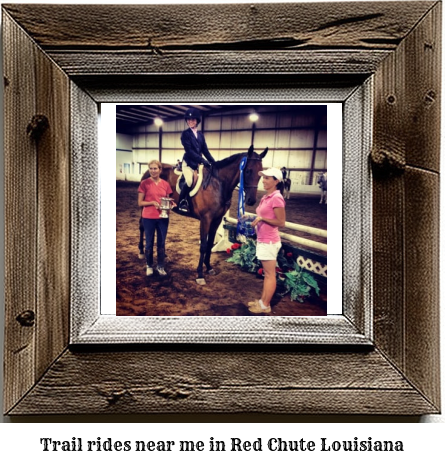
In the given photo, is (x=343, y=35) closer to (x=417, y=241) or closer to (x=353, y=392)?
(x=417, y=241)

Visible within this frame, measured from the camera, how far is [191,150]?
0.65 meters

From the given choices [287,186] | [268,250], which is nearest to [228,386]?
[268,250]

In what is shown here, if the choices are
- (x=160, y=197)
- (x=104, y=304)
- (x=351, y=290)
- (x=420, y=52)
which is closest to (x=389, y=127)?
(x=420, y=52)

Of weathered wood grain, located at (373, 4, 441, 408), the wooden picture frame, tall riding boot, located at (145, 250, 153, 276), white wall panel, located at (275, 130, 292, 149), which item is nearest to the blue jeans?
tall riding boot, located at (145, 250, 153, 276)

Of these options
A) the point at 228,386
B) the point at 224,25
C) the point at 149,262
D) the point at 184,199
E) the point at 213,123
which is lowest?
the point at 228,386

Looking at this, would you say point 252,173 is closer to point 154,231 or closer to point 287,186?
point 287,186

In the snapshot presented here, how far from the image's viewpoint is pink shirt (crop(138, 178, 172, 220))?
2.14 ft

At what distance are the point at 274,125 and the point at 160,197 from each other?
216mm

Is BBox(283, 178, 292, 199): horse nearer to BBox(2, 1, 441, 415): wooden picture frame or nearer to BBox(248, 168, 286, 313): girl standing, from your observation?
BBox(248, 168, 286, 313): girl standing

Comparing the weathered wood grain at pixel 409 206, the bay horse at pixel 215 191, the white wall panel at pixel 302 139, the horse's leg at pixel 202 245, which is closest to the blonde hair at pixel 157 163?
the bay horse at pixel 215 191

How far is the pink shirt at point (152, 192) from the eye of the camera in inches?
25.6

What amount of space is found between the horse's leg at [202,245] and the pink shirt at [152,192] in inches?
2.9

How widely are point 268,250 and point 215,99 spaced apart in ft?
0.83

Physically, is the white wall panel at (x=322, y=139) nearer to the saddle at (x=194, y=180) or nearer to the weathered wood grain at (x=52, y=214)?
the saddle at (x=194, y=180)
